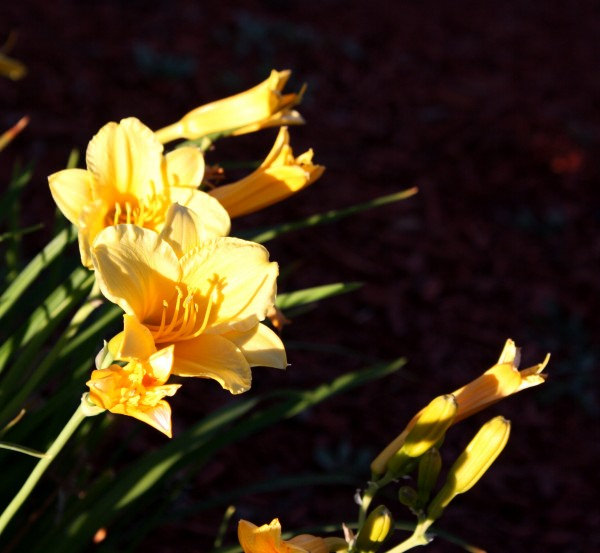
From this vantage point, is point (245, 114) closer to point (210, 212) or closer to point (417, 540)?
point (210, 212)

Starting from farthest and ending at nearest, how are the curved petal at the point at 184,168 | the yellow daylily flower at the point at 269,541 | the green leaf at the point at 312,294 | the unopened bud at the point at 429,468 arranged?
the green leaf at the point at 312,294
the curved petal at the point at 184,168
the unopened bud at the point at 429,468
the yellow daylily flower at the point at 269,541

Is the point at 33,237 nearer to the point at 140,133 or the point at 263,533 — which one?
the point at 140,133

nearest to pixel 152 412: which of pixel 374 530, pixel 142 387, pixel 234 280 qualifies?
pixel 142 387

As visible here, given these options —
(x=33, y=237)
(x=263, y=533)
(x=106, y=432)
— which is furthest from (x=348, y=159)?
(x=263, y=533)

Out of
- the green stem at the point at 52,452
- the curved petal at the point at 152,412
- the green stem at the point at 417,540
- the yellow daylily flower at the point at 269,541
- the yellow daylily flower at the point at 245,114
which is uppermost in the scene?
the yellow daylily flower at the point at 245,114

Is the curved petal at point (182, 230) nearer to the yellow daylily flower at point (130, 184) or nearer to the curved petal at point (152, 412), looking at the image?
the yellow daylily flower at point (130, 184)

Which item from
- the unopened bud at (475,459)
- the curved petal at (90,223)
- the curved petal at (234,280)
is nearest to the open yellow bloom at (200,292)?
the curved petal at (234,280)

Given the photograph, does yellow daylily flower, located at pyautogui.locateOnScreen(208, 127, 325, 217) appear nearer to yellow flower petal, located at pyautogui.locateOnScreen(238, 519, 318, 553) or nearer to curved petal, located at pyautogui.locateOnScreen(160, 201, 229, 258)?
curved petal, located at pyautogui.locateOnScreen(160, 201, 229, 258)

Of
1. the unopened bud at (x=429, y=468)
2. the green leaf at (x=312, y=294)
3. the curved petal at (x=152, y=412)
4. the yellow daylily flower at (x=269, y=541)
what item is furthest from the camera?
the green leaf at (x=312, y=294)
